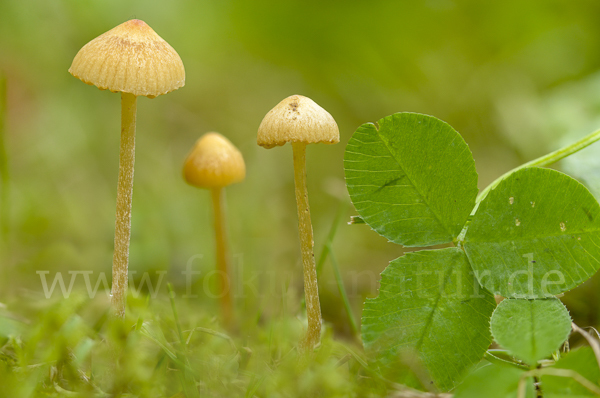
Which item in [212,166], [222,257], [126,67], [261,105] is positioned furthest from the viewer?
[261,105]

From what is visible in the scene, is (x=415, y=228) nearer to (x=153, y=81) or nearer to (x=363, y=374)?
(x=363, y=374)

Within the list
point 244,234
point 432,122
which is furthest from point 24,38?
point 432,122

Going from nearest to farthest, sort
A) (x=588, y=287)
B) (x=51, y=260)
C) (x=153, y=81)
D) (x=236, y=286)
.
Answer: (x=153, y=81) < (x=588, y=287) < (x=51, y=260) < (x=236, y=286)

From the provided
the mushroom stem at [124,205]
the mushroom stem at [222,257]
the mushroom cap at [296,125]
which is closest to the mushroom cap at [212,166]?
the mushroom stem at [222,257]

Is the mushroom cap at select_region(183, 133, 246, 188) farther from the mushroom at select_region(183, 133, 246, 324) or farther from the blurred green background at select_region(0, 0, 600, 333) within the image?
the blurred green background at select_region(0, 0, 600, 333)

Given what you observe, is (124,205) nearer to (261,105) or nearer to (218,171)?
(218,171)

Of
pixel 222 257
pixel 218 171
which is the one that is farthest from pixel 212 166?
pixel 222 257

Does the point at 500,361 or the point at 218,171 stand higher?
the point at 218,171
